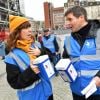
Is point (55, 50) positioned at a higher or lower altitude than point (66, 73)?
lower

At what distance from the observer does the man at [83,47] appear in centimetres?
410

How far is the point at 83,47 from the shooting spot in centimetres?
412

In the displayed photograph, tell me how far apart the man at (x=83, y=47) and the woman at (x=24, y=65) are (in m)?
0.44

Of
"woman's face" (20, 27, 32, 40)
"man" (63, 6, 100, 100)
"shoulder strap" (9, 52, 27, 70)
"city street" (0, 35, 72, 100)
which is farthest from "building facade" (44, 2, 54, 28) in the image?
"shoulder strap" (9, 52, 27, 70)

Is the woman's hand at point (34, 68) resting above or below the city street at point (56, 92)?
above

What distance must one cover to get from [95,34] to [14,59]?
958 millimetres

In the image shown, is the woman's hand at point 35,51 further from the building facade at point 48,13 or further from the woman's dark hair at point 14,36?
the building facade at point 48,13

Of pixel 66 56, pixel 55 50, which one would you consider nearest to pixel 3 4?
pixel 55 50

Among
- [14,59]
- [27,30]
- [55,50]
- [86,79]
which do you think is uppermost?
[27,30]

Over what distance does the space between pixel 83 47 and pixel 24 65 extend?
74 centimetres

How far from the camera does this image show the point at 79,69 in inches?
162

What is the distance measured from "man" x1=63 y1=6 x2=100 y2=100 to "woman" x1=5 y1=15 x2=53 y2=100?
0.44 metres

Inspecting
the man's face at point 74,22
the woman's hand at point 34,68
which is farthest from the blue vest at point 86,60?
the woman's hand at point 34,68

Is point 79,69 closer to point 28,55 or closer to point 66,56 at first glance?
point 66,56
